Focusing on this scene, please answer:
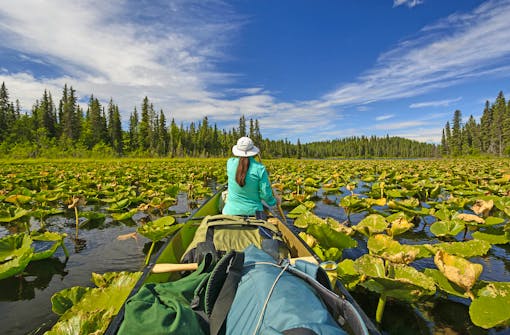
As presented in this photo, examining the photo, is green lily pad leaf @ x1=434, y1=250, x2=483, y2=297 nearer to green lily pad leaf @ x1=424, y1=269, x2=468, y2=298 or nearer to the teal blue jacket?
green lily pad leaf @ x1=424, y1=269, x2=468, y2=298

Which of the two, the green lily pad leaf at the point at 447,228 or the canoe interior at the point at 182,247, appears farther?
the green lily pad leaf at the point at 447,228

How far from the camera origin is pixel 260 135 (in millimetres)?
69000

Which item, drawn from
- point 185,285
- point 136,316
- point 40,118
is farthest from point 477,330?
point 40,118

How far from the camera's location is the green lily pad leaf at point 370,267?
195 centimetres

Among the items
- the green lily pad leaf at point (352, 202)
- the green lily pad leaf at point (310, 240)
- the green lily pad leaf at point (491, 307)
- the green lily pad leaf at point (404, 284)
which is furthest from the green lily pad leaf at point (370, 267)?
the green lily pad leaf at point (352, 202)

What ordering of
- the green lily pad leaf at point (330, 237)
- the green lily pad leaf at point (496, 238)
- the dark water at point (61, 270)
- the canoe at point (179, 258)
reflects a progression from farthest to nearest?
the green lily pad leaf at point (496, 238) < the green lily pad leaf at point (330, 237) < the dark water at point (61, 270) < the canoe at point (179, 258)

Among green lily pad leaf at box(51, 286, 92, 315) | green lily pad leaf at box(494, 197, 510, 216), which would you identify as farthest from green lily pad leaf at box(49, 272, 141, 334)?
green lily pad leaf at box(494, 197, 510, 216)

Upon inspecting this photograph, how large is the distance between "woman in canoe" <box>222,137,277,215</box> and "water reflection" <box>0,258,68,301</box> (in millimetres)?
2134

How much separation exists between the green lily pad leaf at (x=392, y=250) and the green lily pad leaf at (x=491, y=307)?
0.55 meters

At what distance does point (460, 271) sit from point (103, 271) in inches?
140

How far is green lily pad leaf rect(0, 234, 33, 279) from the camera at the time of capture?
226 cm

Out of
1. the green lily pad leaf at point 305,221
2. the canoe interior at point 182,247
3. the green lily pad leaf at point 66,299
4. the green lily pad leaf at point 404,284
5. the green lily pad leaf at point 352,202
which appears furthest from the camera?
the green lily pad leaf at point 352,202

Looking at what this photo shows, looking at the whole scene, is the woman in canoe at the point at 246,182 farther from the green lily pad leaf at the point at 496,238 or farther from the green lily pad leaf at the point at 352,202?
the green lily pad leaf at the point at 496,238

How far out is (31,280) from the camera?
9.53 feet
